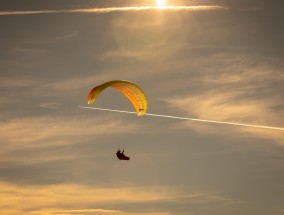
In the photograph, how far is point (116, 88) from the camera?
14512 cm

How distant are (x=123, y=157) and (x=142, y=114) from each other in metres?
7.68

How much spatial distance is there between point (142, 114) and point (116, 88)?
5607 mm

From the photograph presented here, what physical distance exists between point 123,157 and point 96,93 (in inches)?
429

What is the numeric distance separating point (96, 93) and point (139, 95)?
6.12 metres

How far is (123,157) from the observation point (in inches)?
5940

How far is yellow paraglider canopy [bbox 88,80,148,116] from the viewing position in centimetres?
14350

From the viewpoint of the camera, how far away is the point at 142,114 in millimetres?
147375

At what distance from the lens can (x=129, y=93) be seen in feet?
483

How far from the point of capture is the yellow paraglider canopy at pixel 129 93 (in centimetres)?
14350

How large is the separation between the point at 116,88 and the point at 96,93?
318cm

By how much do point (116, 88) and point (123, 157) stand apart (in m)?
11.5
